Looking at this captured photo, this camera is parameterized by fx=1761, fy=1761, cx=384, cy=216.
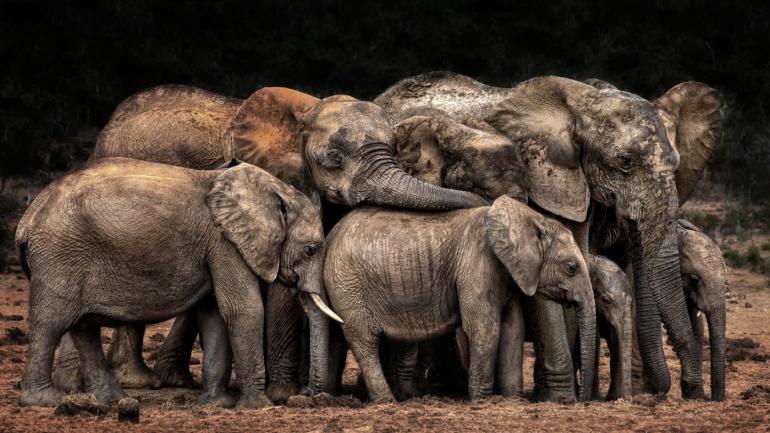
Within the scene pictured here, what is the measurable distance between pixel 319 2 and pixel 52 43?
14.4 feet

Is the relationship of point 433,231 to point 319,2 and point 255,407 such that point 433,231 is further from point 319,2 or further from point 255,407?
point 319,2

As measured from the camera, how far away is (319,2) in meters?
25.1

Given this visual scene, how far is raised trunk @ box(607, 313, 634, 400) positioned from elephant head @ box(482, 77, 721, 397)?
37 cm

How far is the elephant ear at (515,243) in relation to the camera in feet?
32.0

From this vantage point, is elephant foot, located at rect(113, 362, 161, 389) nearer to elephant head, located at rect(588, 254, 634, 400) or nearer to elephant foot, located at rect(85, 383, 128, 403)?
elephant foot, located at rect(85, 383, 128, 403)

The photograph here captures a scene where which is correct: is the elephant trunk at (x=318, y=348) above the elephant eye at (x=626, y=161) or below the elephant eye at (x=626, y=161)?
below

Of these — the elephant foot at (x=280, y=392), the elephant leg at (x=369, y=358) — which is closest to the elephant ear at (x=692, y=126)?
the elephant leg at (x=369, y=358)

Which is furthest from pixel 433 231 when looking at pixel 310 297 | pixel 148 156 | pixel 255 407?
pixel 148 156

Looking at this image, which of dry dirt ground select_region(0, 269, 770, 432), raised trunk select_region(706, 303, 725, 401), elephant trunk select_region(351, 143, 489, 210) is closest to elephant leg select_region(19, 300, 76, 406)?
dry dirt ground select_region(0, 269, 770, 432)

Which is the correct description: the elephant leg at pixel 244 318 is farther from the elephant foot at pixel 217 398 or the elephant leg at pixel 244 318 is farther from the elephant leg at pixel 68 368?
the elephant leg at pixel 68 368

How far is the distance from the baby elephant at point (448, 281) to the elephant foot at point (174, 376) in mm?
1652

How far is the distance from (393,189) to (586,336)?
1.40 m

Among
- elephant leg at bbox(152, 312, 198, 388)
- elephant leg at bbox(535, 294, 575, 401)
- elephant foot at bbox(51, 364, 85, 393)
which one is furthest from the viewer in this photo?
elephant leg at bbox(152, 312, 198, 388)

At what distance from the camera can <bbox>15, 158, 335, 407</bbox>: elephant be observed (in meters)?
9.59
